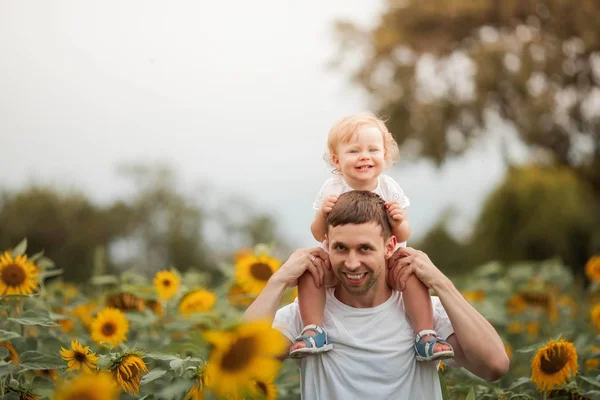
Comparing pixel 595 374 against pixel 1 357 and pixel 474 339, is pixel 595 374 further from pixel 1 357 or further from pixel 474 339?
pixel 1 357

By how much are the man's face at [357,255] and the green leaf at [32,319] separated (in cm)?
122

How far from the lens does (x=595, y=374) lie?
3.72 meters

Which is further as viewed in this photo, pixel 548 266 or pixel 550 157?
pixel 550 157

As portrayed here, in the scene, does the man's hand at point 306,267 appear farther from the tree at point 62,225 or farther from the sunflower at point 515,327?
the tree at point 62,225

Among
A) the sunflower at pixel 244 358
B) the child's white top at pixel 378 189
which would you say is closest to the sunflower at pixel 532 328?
the child's white top at pixel 378 189

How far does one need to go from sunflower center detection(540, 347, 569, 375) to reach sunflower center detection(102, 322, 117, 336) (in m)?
2.08

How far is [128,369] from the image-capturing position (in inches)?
109

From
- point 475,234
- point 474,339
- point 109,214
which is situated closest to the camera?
point 474,339

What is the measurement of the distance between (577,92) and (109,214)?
9.66 metres

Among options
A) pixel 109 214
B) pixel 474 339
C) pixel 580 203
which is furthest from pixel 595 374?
pixel 580 203

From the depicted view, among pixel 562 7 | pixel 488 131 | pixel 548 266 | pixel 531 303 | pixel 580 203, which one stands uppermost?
pixel 562 7

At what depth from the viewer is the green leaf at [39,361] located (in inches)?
119

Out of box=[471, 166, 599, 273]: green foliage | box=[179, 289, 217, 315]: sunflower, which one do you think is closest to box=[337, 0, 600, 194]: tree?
box=[471, 166, 599, 273]: green foliage

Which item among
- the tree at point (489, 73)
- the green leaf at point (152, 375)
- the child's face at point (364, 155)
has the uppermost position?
the tree at point (489, 73)
